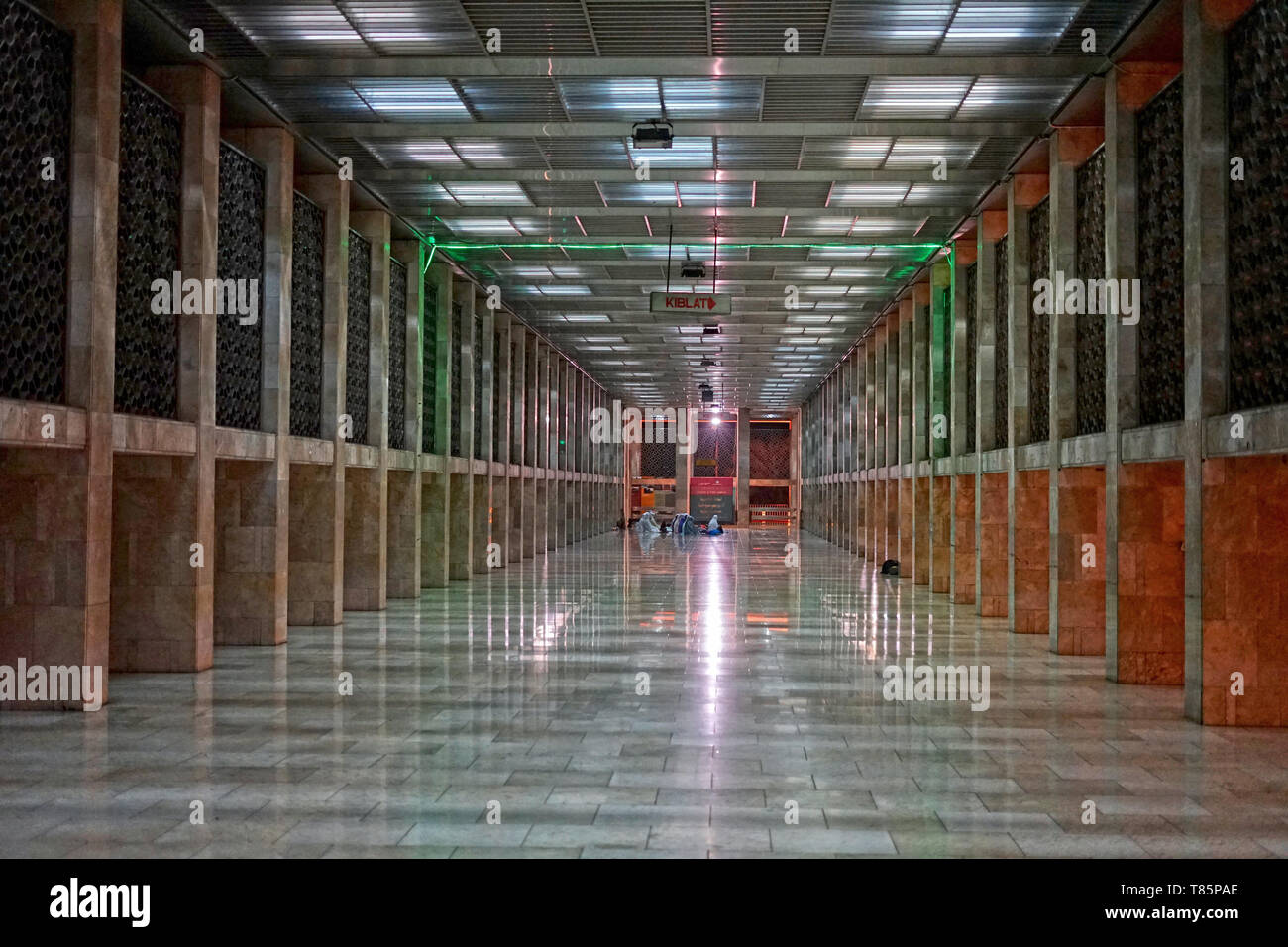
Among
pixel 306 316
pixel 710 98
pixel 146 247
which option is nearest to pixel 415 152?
pixel 306 316

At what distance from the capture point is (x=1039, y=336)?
54.1ft

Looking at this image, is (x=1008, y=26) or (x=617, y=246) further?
(x=617, y=246)

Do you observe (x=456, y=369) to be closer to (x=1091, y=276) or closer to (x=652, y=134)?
(x=652, y=134)

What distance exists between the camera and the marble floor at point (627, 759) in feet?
21.2

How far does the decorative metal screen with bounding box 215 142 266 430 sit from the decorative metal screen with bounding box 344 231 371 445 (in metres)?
3.22

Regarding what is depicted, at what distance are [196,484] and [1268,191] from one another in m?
10.6

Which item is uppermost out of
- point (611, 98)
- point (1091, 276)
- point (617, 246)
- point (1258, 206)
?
point (611, 98)

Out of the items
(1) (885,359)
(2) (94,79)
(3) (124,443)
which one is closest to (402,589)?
(3) (124,443)

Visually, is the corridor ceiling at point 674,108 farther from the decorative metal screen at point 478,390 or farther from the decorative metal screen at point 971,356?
the decorative metal screen at point 478,390

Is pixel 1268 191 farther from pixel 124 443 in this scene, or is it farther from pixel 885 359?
pixel 885 359

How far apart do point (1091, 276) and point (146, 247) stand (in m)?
10.7

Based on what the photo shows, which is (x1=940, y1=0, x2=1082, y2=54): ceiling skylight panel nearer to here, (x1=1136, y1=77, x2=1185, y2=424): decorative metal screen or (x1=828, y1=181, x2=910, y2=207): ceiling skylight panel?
(x1=1136, y1=77, x2=1185, y2=424): decorative metal screen

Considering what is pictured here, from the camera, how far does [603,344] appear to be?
1431 inches

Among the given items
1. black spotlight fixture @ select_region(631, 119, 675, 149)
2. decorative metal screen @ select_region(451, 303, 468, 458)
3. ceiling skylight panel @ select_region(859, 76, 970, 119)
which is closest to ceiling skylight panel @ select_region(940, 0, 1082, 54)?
ceiling skylight panel @ select_region(859, 76, 970, 119)
